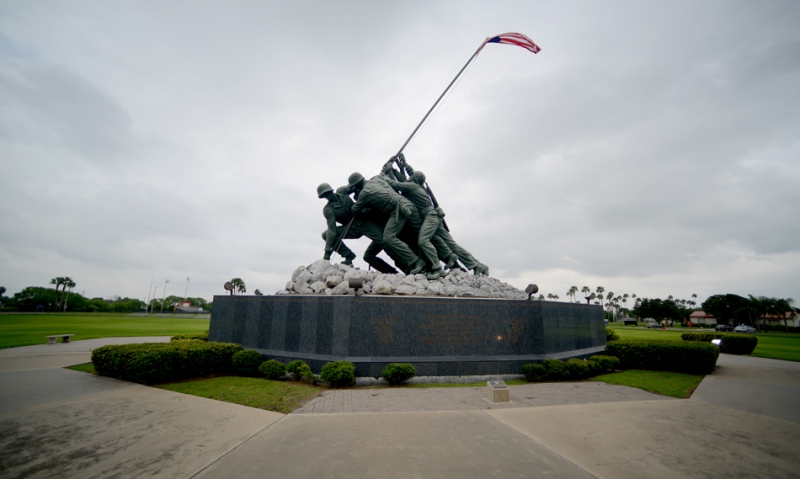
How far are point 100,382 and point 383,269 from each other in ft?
32.0

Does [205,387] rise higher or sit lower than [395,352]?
lower

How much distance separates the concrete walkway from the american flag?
505 inches

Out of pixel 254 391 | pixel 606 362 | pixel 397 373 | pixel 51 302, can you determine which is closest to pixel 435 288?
pixel 397 373

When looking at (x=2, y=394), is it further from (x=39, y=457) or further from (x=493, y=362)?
(x=493, y=362)

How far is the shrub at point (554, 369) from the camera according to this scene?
962cm

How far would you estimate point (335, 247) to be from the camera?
14367 millimetres

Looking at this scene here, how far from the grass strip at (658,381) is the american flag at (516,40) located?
1219cm

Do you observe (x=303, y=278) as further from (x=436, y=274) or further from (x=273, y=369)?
(x=436, y=274)

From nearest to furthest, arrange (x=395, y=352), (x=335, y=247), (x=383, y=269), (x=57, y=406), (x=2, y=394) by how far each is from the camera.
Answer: (x=57, y=406) → (x=2, y=394) → (x=395, y=352) → (x=335, y=247) → (x=383, y=269)

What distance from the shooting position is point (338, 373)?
852cm

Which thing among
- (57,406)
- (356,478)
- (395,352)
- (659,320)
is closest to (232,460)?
(356,478)

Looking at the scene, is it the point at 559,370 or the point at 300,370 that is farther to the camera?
the point at 559,370

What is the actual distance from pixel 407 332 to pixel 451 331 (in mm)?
1262

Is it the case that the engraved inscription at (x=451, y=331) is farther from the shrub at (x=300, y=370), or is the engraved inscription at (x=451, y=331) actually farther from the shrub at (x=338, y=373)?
the shrub at (x=300, y=370)
